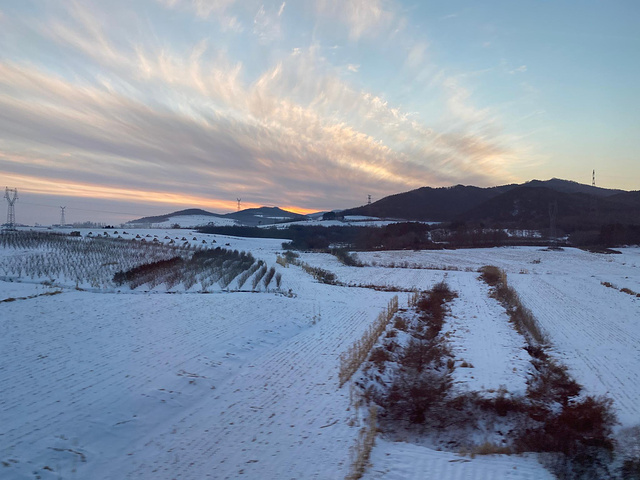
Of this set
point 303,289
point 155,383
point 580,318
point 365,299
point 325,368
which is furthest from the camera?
point 303,289

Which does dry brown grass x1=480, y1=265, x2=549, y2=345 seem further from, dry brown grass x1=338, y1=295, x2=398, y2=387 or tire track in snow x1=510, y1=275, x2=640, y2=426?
dry brown grass x1=338, y1=295, x2=398, y2=387

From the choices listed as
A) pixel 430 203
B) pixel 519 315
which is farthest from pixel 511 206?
pixel 519 315

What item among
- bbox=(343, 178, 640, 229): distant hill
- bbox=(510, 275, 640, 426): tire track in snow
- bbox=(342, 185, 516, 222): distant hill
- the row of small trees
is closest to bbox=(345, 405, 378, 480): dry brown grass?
bbox=(510, 275, 640, 426): tire track in snow

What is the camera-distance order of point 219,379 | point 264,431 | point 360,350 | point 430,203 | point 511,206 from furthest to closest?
point 430,203 < point 511,206 < point 360,350 < point 219,379 < point 264,431

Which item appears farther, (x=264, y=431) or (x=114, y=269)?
(x=114, y=269)

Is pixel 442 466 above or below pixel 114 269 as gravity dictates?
below

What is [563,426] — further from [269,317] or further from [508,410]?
[269,317]

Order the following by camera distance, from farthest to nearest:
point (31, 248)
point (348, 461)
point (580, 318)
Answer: point (31, 248), point (580, 318), point (348, 461)

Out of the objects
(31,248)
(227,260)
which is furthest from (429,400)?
(31,248)

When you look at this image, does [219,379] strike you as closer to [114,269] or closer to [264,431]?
[264,431]
